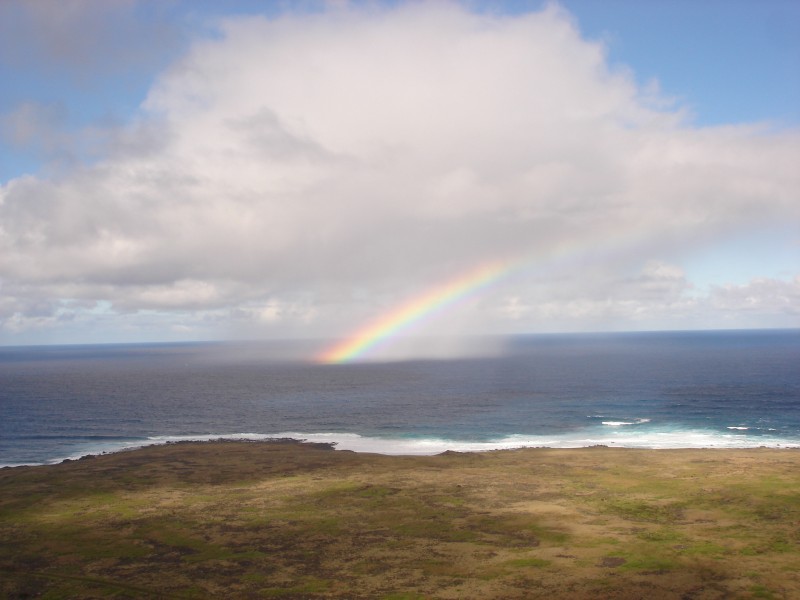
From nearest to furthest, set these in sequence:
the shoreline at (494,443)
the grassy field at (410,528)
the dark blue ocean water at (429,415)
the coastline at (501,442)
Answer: the grassy field at (410,528) < the shoreline at (494,443) < the coastline at (501,442) < the dark blue ocean water at (429,415)

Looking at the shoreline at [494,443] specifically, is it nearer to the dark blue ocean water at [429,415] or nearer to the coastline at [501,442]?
the coastline at [501,442]

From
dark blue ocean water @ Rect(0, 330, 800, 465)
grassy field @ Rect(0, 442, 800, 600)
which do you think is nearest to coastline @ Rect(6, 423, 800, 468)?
dark blue ocean water @ Rect(0, 330, 800, 465)

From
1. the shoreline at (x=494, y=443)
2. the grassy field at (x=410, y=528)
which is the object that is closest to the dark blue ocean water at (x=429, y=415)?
the shoreline at (x=494, y=443)

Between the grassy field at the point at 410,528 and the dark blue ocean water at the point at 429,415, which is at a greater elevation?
the grassy field at the point at 410,528

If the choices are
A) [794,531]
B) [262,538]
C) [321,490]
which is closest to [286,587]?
[262,538]

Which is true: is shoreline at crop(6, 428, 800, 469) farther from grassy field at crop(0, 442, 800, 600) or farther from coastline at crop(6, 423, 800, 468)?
grassy field at crop(0, 442, 800, 600)

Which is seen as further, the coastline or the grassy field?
the coastline

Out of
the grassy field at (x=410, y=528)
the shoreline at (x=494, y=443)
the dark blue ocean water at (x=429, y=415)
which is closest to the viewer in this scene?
the grassy field at (x=410, y=528)

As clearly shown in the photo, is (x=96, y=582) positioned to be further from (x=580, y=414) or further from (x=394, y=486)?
(x=580, y=414)
